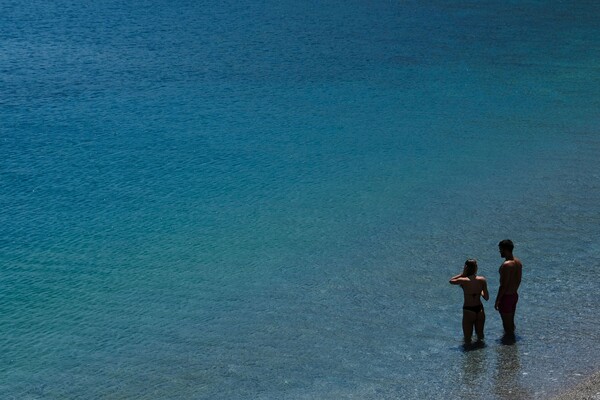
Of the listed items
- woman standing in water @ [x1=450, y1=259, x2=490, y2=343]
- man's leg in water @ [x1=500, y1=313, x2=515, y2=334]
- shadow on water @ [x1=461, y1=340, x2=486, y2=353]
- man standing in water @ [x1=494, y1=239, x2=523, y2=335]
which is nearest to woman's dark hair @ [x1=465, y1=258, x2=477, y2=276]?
woman standing in water @ [x1=450, y1=259, x2=490, y2=343]

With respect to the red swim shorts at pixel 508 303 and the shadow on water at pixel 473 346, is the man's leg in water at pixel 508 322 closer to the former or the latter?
the red swim shorts at pixel 508 303

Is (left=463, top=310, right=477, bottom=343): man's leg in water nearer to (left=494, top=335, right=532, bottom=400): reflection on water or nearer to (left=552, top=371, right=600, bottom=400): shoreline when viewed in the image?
(left=494, top=335, right=532, bottom=400): reflection on water

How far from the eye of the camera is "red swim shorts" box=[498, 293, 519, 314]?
9.40m

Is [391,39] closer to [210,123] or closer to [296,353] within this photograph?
[210,123]

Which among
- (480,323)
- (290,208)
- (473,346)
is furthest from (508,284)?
(290,208)

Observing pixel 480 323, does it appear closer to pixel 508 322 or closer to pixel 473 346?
pixel 473 346

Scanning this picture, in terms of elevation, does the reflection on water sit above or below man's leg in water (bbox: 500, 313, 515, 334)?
below

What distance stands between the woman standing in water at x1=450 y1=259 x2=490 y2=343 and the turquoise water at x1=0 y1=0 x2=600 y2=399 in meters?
0.30

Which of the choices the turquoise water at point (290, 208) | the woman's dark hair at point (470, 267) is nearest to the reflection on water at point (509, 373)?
the turquoise water at point (290, 208)

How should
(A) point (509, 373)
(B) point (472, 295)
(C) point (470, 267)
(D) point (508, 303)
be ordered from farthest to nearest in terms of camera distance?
(D) point (508, 303)
(B) point (472, 295)
(C) point (470, 267)
(A) point (509, 373)

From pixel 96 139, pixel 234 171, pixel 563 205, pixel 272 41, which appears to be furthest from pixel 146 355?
pixel 272 41

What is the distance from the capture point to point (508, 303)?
945cm

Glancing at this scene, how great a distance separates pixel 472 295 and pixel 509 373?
961mm

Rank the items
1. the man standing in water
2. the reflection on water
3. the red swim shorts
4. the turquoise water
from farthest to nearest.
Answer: the turquoise water → the red swim shorts → the man standing in water → the reflection on water
